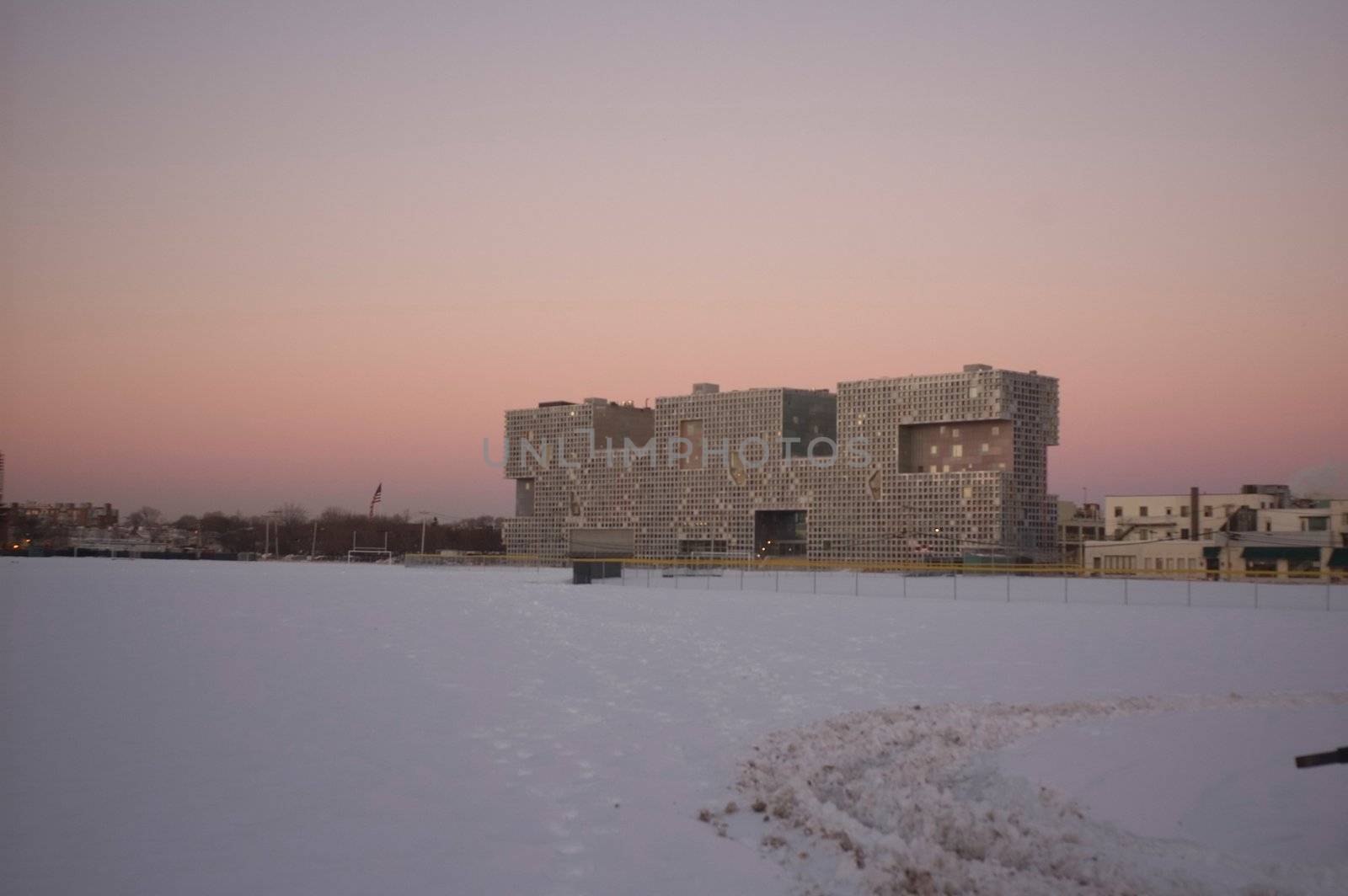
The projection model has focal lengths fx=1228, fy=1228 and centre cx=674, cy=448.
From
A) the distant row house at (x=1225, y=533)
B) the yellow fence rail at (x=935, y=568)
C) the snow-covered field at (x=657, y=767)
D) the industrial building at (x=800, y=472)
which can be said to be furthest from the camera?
the industrial building at (x=800, y=472)

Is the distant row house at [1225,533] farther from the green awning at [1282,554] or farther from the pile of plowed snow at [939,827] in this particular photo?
the pile of plowed snow at [939,827]

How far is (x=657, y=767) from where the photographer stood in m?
15.6

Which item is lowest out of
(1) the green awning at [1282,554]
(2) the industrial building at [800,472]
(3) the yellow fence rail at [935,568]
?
(3) the yellow fence rail at [935,568]

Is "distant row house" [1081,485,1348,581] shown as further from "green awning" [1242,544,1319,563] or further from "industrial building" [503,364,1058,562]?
"industrial building" [503,364,1058,562]

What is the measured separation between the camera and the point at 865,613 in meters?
44.2

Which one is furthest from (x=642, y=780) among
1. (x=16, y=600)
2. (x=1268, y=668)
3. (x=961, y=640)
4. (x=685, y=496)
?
(x=685, y=496)

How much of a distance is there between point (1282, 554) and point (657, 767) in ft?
319

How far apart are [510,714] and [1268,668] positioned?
1702cm

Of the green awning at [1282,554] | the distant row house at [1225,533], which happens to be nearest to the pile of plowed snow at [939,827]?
the distant row house at [1225,533]

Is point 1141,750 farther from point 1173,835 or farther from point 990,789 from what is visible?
point 1173,835

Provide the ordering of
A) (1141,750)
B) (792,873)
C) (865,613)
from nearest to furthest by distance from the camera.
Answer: (792,873) → (1141,750) → (865,613)

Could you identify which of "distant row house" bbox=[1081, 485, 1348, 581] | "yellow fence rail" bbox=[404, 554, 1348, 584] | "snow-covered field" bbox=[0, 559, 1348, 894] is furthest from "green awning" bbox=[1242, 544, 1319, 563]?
"snow-covered field" bbox=[0, 559, 1348, 894]

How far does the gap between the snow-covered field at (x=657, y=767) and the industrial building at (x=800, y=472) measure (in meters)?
105

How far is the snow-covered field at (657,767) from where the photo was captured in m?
11.1
